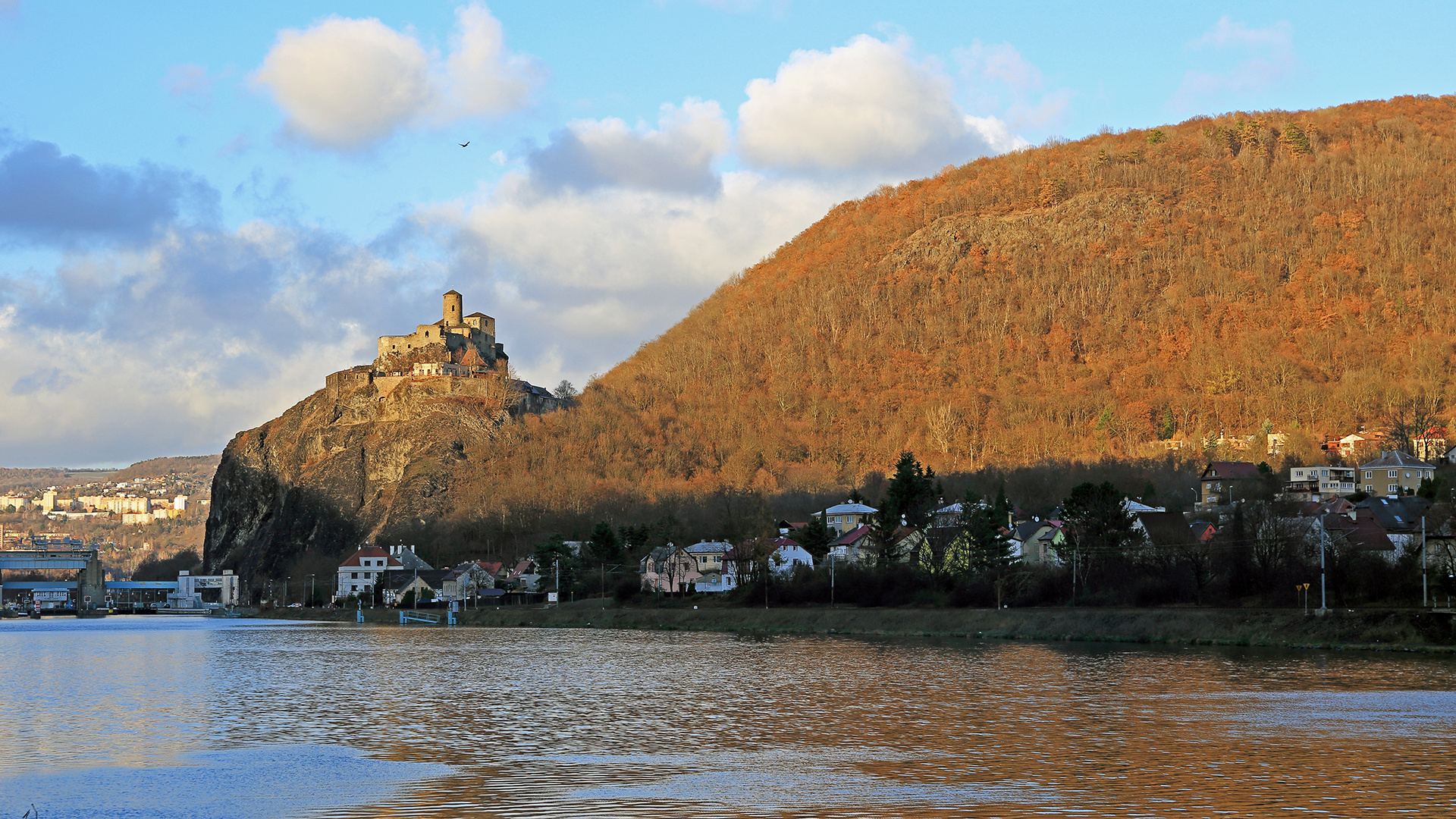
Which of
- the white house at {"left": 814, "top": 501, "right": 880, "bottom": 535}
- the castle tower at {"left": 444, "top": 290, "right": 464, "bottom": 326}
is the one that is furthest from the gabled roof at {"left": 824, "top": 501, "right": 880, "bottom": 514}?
the castle tower at {"left": 444, "top": 290, "right": 464, "bottom": 326}

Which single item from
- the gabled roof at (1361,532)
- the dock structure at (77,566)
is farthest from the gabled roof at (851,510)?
the dock structure at (77,566)

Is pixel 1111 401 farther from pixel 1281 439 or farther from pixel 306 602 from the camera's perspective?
pixel 306 602

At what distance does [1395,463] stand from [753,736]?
9879 cm

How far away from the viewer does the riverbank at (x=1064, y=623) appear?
49438 millimetres

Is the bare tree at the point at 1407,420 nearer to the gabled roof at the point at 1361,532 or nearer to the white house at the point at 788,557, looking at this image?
the gabled roof at the point at 1361,532

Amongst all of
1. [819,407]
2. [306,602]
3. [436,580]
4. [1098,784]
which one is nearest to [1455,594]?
[1098,784]

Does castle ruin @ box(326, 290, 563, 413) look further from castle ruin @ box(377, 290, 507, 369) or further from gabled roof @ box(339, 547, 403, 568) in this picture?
gabled roof @ box(339, 547, 403, 568)

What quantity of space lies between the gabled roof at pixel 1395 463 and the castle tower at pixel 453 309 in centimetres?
13498

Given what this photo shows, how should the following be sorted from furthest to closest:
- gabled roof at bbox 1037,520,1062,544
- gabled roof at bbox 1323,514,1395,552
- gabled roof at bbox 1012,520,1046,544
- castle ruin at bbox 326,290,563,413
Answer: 1. castle ruin at bbox 326,290,563,413
2. gabled roof at bbox 1012,520,1046,544
3. gabled roof at bbox 1037,520,1062,544
4. gabled roof at bbox 1323,514,1395,552

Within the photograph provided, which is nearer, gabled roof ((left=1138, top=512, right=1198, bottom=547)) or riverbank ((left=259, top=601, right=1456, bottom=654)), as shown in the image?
riverbank ((left=259, top=601, right=1456, bottom=654))

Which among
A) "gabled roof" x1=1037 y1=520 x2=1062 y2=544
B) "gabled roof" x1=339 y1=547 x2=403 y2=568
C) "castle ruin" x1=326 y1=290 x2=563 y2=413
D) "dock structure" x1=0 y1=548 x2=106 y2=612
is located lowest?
"dock structure" x1=0 y1=548 x2=106 y2=612

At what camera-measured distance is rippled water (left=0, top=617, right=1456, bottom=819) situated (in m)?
19.9

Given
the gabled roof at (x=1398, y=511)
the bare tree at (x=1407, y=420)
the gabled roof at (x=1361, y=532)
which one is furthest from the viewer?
the bare tree at (x=1407, y=420)

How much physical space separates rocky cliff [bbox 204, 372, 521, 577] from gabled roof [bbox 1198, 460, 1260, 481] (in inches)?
3635
